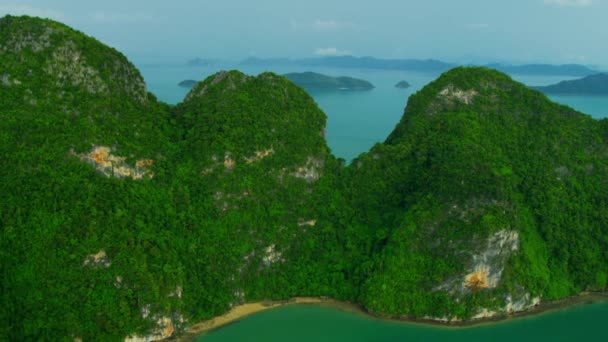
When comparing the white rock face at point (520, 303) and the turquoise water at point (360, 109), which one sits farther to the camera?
the turquoise water at point (360, 109)

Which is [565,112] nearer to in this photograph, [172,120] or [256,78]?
[256,78]

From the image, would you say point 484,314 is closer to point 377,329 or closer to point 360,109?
point 377,329

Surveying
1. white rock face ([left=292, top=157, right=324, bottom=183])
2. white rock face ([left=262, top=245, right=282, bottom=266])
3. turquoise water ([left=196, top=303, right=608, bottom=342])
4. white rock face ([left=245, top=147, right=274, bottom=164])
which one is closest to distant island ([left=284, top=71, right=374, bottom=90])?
white rock face ([left=292, top=157, right=324, bottom=183])

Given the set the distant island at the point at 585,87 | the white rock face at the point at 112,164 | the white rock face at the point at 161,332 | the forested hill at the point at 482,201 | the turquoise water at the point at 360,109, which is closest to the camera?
the white rock face at the point at 161,332

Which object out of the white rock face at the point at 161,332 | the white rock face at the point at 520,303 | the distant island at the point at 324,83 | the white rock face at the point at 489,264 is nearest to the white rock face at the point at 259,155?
the white rock face at the point at 161,332

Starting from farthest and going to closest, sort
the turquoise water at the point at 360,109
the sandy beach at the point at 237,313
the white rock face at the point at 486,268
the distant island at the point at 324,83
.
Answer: the distant island at the point at 324,83 < the turquoise water at the point at 360,109 < the white rock face at the point at 486,268 < the sandy beach at the point at 237,313

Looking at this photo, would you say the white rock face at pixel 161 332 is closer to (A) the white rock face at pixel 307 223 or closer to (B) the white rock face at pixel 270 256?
(B) the white rock face at pixel 270 256

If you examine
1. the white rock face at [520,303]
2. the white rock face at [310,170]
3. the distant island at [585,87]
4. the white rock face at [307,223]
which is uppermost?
the distant island at [585,87]
